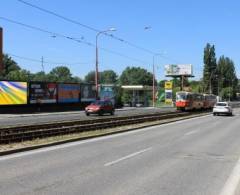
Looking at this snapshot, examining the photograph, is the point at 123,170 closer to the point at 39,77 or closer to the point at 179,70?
the point at 179,70

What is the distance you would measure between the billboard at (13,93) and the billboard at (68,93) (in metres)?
7.15

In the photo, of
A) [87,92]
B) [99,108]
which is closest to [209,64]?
[87,92]

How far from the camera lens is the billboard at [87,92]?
66.2 m

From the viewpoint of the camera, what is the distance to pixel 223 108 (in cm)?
5400

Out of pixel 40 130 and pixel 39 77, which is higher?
pixel 39 77

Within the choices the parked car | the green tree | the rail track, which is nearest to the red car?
the parked car

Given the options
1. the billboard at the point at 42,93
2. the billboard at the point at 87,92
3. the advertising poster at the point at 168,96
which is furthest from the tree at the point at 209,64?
the billboard at the point at 42,93

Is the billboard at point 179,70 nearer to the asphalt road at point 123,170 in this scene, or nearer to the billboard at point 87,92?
the billboard at point 87,92

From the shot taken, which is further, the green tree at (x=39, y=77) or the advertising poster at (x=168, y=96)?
the green tree at (x=39, y=77)

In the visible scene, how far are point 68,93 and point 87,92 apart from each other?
493 cm

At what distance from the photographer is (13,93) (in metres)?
53.0

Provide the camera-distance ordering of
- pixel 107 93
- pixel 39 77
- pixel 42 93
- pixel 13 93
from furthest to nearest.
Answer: pixel 39 77, pixel 107 93, pixel 42 93, pixel 13 93

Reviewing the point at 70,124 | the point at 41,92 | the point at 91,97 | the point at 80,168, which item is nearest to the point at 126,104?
the point at 91,97

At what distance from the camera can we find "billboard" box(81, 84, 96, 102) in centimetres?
6615
